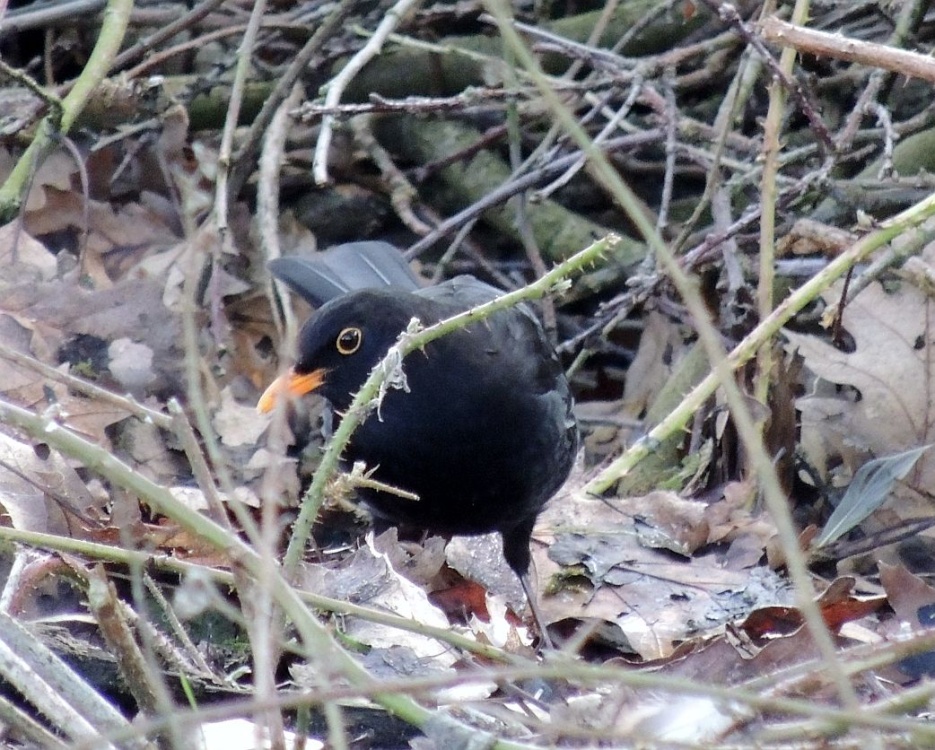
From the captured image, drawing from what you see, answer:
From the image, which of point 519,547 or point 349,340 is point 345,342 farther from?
point 519,547

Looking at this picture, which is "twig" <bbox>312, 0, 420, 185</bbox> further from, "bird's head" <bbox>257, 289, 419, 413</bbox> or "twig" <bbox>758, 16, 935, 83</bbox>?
"twig" <bbox>758, 16, 935, 83</bbox>

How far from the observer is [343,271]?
4.70 meters

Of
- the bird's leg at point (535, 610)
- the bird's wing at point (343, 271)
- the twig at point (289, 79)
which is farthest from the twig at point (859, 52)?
the twig at point (289, 79)

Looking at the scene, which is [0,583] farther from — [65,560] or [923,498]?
[923,498]

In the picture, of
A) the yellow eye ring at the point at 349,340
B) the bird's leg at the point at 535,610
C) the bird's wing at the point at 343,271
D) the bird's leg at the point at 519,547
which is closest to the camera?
the bird's leg at the point at 535,610

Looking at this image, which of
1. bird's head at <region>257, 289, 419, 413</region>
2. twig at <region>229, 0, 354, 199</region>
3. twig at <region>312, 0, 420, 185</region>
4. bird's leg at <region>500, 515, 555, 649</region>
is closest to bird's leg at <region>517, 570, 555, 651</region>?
bird's leg at <region>500, 515, 555, 649</region>

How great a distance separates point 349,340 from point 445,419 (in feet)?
1.24

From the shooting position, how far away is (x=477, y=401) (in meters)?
3.73

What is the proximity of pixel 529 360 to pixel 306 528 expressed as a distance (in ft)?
6.70

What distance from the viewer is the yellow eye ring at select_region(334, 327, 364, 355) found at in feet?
12.4

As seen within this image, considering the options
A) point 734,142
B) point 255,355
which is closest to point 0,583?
point 255,355

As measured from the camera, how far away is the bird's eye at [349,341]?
12.4 feet

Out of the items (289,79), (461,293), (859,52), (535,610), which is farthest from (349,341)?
(859,52)

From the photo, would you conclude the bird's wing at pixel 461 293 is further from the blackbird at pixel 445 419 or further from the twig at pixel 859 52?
the twig at pixel 859 52
